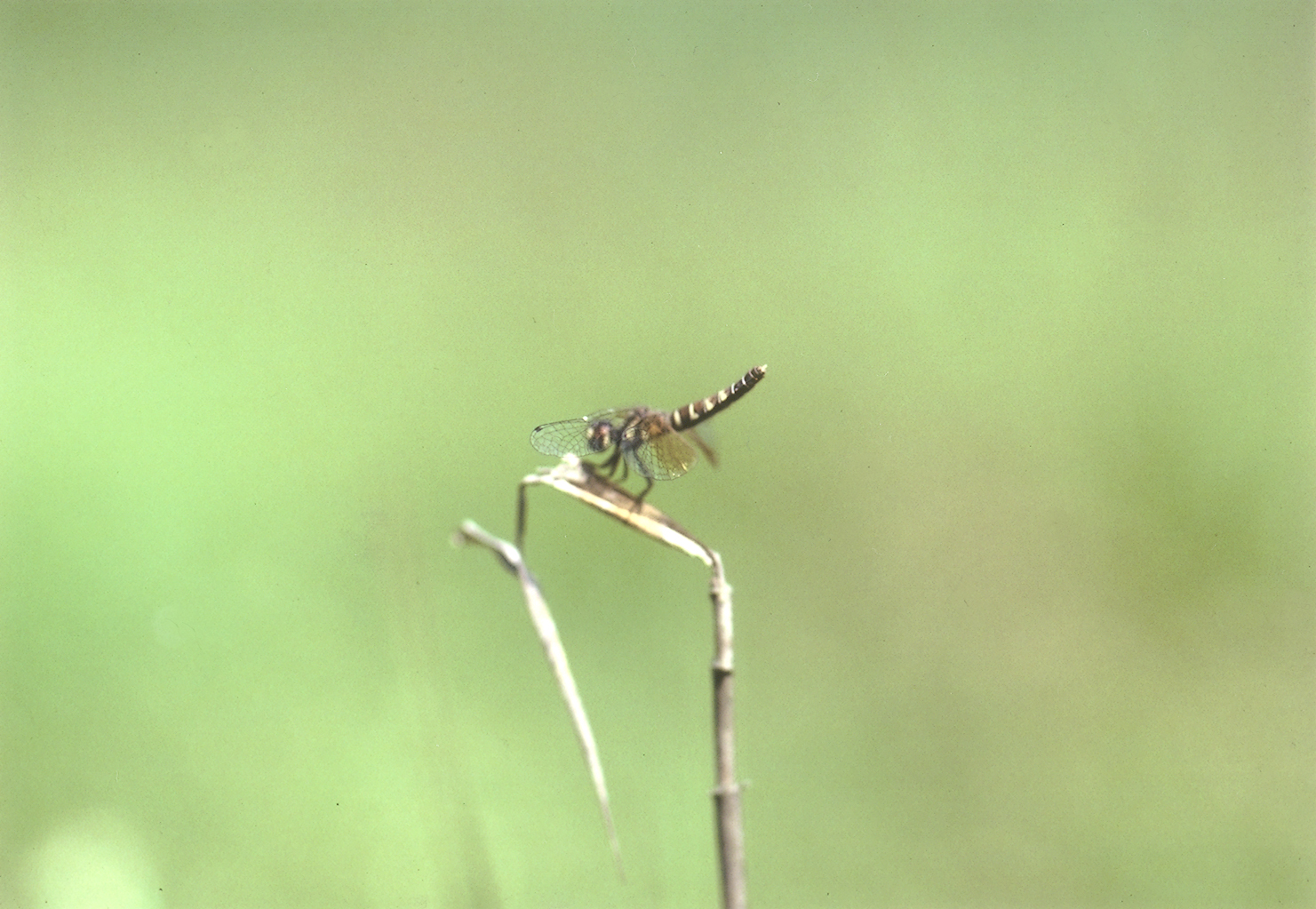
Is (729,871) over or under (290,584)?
under

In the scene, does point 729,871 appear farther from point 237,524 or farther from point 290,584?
point 237,524

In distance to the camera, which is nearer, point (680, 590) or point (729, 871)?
point (729, 871)

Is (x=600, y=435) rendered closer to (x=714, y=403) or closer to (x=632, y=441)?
(x=632, y=441)

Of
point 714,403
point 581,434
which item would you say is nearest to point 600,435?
point 581,434

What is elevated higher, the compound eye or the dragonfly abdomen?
the dragonfly abdomen

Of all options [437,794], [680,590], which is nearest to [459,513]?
[680,590]

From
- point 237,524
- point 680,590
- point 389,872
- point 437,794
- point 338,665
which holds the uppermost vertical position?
point 237,524

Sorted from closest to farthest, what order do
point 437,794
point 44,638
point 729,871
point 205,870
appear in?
point 729,871 → point 437,794 → point 205,870 → point 44,638
